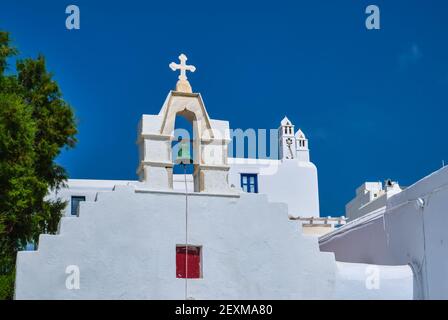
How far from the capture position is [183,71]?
11625 millimetres

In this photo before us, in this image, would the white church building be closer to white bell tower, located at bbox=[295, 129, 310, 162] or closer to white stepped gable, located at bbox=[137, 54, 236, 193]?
white stepped gable, located at bbox=[137, 54, 236, 193]

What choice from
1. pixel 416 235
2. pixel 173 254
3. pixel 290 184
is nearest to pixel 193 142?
pixel 173 254

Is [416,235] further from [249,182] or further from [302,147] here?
[302,147]

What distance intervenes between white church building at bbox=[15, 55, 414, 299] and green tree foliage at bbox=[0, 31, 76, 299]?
4.53 metres

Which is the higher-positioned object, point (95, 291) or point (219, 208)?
point (219, 208)

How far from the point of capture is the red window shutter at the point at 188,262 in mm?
10578

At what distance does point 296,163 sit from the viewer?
97.1 feet

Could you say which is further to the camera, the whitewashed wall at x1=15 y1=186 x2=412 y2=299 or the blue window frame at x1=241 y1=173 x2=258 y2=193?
the blue window frame at x1=241 y1=173 x2=258 y2=193

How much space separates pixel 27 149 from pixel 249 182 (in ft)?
46.7

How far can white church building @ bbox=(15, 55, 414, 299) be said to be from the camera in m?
10.0

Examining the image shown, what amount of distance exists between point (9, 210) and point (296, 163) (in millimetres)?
16487

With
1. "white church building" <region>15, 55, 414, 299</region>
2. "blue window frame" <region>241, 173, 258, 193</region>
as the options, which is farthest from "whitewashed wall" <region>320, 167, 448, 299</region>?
"blue window frame" <region>241, 173, 258, 193</region>
